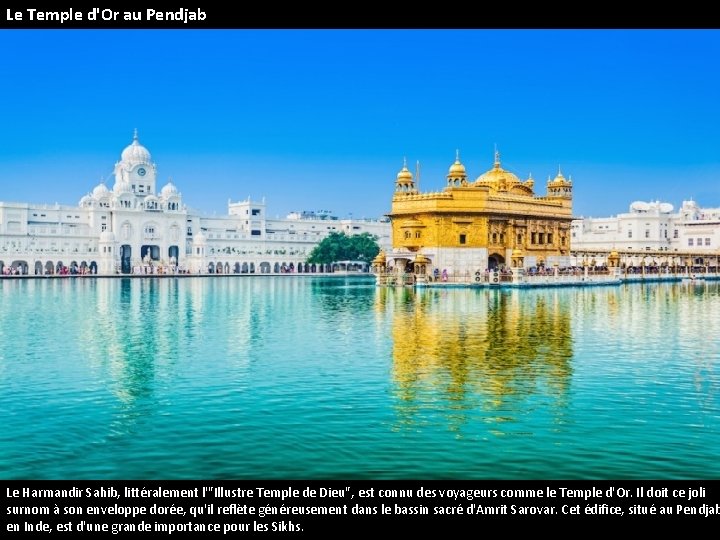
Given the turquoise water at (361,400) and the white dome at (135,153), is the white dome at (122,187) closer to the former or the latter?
the white dome at (135,153)

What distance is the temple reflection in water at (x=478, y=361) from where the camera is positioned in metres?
11.5

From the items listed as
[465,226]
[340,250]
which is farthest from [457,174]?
[340,250]

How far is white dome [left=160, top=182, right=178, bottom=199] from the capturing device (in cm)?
8869

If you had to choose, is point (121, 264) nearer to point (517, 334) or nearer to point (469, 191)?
point (469, 191)

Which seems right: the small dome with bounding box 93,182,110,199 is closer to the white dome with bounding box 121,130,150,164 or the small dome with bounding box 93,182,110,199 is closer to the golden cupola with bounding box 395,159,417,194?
the white dome with bounding box 121,130,150,164

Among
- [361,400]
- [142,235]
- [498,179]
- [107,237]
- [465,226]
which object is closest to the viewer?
[361,400]

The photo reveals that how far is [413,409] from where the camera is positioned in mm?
11258

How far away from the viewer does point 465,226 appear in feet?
173

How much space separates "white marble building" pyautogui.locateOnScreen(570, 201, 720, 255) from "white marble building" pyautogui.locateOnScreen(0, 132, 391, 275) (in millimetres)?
33216

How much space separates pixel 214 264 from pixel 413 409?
255 ft

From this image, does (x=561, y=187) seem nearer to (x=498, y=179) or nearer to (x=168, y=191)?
(x=498, y=179)

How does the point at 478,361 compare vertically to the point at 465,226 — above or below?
below

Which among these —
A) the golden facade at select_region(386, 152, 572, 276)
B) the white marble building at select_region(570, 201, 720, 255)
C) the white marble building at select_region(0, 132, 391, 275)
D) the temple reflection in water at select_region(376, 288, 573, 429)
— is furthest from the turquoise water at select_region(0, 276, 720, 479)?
the white marble building at select_region(570, 201, 720, 255)

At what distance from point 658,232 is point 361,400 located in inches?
3296
